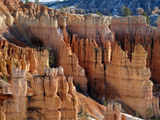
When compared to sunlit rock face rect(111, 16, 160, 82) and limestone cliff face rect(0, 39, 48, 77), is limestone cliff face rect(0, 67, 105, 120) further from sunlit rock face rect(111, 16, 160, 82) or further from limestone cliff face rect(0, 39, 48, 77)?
sunlit rock face rect(111, 16, 160, 82)

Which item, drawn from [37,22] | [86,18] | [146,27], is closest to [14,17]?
[37,22]

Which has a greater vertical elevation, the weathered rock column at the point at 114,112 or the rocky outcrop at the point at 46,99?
the rocky outcrop at the point at 46,99

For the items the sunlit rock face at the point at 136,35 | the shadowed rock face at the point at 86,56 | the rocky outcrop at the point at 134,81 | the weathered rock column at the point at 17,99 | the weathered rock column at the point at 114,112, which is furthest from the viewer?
the sunlit rock face at the point at 136,35

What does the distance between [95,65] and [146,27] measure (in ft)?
36.0

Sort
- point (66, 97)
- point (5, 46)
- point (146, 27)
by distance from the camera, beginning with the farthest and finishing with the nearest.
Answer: point (146, 27), point (5, 46), point (66, 97)

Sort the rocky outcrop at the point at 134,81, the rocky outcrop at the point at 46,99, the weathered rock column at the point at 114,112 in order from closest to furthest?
the rocky outcrop at the point at 46,99 < the weathered rock column at the point at 114,112 < the rocky outcrop at the point at 134,81

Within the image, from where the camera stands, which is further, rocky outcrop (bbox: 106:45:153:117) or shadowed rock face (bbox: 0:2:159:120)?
rocky outcrop (bbox: 106:45:153:117)

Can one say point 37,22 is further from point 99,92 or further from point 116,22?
point 116,22

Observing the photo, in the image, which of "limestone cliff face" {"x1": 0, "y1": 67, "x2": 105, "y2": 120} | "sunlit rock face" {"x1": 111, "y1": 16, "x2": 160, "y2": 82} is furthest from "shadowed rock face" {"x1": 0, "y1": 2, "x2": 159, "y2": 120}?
"limestone cliff face" {"x1": 0, "y1": 67, "x2": 105, "y2": 120}

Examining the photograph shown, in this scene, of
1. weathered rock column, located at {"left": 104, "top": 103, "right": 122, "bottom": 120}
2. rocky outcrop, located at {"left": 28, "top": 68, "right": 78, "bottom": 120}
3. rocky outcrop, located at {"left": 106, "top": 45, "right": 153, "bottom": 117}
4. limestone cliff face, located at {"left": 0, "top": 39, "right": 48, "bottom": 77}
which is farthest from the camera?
rocky outcrop, located at {"left": 106, "top": 45, "right": 153, "bottom": 117}

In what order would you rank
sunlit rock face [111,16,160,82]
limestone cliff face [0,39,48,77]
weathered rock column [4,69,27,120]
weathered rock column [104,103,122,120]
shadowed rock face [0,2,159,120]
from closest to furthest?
weathered rock column [4,69,27,120], weathered rock column [104,103,122,120], limestone cliff face [0,39,48,77], shadowed rock face [0,2,159,120], sunlit rock face [111,16,160,82]

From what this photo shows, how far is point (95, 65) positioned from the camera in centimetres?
3100

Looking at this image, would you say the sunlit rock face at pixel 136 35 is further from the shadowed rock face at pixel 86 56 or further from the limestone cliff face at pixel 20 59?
the limestone cliff face at pixel 20 59

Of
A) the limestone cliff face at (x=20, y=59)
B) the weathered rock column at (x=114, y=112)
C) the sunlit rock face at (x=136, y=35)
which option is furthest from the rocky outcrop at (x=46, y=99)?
the sunlit rock face at (x=136, y=35)
